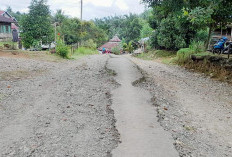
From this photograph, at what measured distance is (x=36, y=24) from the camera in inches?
1028

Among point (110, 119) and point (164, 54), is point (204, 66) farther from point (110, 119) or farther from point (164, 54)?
point (164, 54)

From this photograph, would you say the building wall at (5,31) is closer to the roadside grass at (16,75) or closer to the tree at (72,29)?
the tree at (72,29)

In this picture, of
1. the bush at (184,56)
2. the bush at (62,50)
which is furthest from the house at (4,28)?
the bush at (184,56)

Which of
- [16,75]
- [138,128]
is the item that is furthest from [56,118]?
[16,75]

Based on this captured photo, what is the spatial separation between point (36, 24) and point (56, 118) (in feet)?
77.0

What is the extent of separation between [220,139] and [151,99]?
2.33m

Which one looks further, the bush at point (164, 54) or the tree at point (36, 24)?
the tree at point (36, 24)

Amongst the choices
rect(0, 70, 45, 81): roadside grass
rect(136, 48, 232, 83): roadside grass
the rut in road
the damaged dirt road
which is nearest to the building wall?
rect(0, 70, 45, 81): roadside grass

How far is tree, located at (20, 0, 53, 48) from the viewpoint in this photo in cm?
2609

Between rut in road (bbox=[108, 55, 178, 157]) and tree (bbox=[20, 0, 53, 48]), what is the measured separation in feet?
72.1

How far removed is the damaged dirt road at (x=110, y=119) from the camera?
3.83 metres

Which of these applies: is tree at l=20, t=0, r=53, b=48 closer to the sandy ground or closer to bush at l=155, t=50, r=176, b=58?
bush at l=155, t=50, r=176, b=58

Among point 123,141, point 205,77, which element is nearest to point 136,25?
point 205,77

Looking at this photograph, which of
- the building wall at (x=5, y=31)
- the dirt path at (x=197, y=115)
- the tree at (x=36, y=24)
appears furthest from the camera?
the building wall at (x=5, y=31)
